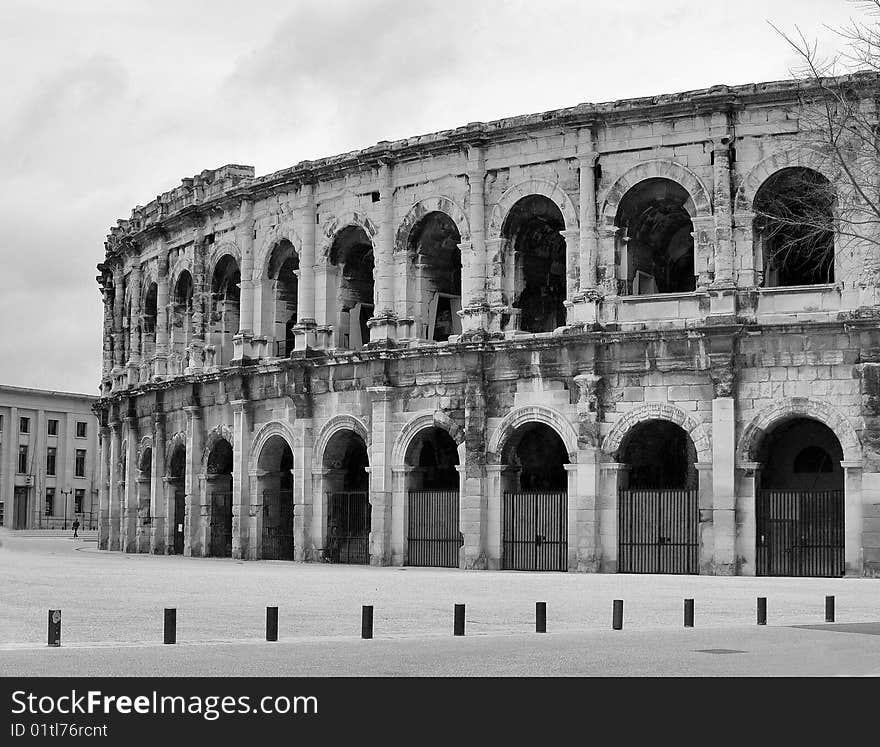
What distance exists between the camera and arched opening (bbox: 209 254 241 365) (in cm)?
4172

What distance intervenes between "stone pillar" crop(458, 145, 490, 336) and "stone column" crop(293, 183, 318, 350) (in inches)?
191

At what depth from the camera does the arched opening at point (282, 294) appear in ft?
129

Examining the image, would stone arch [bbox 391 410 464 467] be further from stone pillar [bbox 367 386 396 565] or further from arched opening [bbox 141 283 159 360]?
arched opening [bbox 141 283 159 360]

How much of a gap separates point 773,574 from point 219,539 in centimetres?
1674

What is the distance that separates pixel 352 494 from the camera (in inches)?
1438

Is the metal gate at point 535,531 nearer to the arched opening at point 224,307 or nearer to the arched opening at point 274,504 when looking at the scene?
the arched opening at point 274,504

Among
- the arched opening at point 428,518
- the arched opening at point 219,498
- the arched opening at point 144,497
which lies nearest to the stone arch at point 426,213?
the arched opening at point 428,518

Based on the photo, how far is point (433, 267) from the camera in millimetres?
35969

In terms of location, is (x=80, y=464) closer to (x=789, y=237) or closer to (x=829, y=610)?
(x=789, y=237)

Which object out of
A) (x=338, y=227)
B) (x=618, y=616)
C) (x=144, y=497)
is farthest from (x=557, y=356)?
(x=144, y=497)

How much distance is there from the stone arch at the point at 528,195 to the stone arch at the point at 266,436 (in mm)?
7649

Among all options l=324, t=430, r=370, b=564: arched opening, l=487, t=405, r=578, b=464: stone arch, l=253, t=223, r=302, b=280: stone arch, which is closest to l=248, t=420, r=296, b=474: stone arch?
l=324, t=430, r=370, b=564: arched opening

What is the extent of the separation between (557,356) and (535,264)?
132 inches

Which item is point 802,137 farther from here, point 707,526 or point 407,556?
point 407,556
